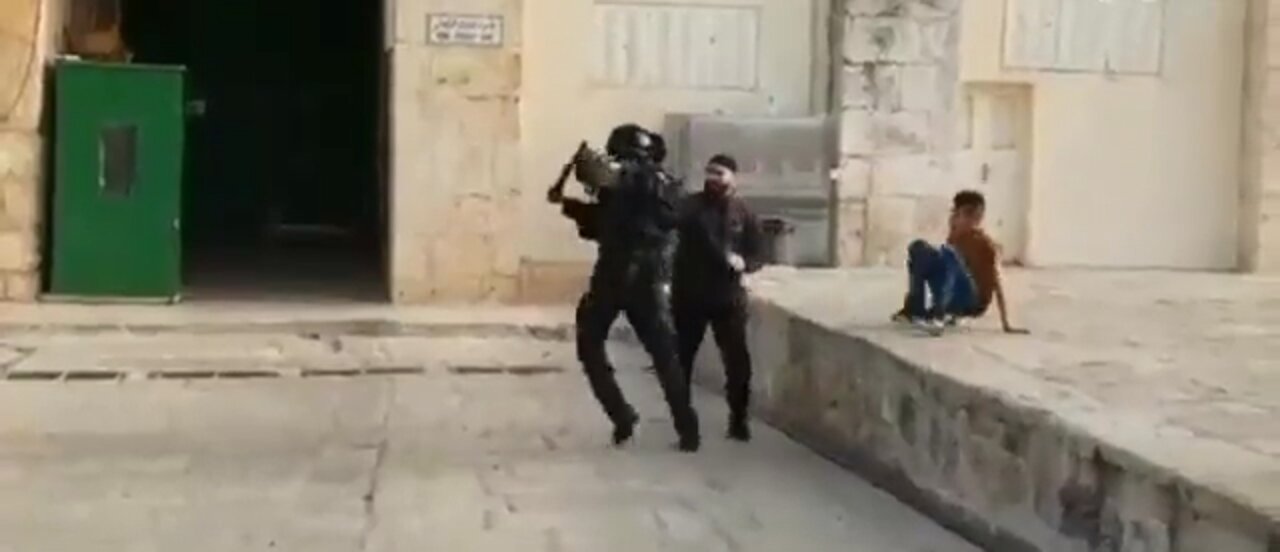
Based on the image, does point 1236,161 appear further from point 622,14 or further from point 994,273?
point 994,273

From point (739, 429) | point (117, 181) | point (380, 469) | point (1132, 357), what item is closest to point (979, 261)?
point (1132, 357)

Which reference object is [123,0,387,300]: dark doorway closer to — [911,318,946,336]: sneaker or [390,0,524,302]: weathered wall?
[390,0,524,302]: weathered wall

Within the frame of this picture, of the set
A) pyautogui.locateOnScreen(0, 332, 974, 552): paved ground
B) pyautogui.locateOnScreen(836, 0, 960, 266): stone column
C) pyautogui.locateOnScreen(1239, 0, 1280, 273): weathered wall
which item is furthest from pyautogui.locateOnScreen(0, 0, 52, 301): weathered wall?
pyautogui.locateOnScreen(1239, 0, 1280, 273): weathered wall

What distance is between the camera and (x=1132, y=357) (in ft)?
23.4

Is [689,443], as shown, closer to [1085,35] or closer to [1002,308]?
[1002,308]

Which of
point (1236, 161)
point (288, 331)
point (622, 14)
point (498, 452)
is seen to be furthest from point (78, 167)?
point (1236, 161)

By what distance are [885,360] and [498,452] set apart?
5.29 feet

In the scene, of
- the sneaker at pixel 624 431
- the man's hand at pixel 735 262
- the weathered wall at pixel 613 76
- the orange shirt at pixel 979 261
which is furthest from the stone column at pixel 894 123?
the sneaker at pixel 624 431

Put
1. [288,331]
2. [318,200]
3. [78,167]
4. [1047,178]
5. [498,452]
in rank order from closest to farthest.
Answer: [498,452], [288,331], [78,167], [1047,178], [318,200]

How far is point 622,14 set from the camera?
1281 centimetres

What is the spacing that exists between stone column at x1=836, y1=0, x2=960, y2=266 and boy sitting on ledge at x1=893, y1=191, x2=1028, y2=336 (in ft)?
16.8

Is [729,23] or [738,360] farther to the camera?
[729,23]

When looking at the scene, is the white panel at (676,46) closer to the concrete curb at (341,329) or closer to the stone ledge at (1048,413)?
the concrete curb at (341,329)

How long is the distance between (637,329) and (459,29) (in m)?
5.40
